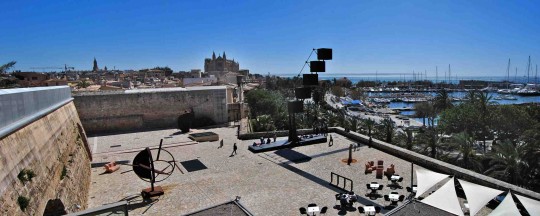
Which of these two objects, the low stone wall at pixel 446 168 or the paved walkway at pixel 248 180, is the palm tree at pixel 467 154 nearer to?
the low stone wall at pixel 446 168

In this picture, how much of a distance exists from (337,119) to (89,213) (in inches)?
1324

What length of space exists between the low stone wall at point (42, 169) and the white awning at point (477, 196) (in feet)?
39.5

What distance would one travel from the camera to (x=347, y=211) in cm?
1270

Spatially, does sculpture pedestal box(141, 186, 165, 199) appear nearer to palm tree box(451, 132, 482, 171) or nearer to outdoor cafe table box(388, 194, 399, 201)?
outdoor cafe table box(388, 194, 399, 201)

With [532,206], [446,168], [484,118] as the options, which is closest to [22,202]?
[532,206]

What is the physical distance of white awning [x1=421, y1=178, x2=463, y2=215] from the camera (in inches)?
403

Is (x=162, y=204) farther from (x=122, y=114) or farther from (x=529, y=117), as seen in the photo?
(x=529, y=117)

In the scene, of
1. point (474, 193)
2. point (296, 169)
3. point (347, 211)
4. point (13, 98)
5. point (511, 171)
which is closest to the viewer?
point (13, 98)

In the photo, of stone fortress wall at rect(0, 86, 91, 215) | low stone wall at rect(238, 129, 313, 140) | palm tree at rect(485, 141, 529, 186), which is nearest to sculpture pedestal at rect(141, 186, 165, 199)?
stone fortress wall at rect(0, 86, 91, 215)

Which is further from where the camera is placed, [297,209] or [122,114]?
[122,114]

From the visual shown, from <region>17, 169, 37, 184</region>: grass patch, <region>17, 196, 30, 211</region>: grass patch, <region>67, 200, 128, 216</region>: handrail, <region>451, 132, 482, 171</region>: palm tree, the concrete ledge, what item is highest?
the concrete ledge

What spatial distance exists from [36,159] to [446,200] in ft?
41.0

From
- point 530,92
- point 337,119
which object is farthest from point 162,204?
point 530,92

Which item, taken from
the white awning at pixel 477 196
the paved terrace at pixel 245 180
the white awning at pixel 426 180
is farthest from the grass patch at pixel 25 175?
the white awning at pixel 477 196
